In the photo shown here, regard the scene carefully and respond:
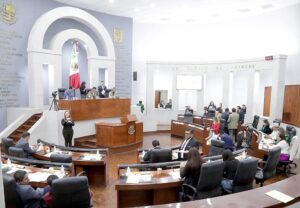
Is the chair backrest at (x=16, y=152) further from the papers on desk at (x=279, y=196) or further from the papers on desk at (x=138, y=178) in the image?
the papers on desk at (x=279, y=196)

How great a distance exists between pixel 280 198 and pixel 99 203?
3.70 m

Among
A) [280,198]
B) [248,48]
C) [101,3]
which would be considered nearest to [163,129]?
[248,48]

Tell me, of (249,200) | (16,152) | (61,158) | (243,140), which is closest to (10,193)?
(61,158)

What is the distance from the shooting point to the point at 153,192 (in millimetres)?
4469

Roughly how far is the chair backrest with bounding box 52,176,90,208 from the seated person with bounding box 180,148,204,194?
1681 millimetres

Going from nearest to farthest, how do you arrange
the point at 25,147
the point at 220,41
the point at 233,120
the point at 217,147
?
the point at 25,147 < the point at 217,147 < the point at 233,120 < the point at 220,41

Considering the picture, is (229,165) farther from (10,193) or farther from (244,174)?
(10,193)

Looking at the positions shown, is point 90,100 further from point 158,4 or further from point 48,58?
point 158,4

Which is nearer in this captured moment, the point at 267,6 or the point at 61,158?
the point at 61,158

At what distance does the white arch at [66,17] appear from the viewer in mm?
10586

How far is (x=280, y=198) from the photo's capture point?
2520mm

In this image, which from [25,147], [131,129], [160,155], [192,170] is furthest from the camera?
[131,129]

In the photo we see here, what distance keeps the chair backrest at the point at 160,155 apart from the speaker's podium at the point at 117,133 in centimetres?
431

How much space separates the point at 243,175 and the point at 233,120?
22.2 ft
